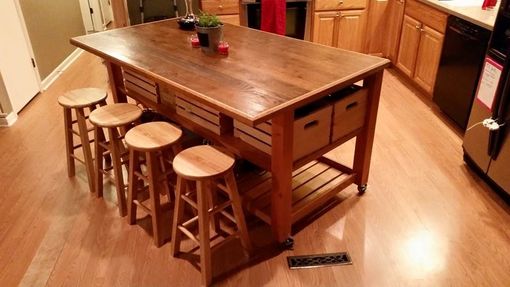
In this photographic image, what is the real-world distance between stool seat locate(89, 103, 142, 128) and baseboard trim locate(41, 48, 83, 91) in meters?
2.36

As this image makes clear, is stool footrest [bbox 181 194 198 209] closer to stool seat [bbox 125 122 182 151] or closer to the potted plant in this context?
stool seat [bbox 125 122 182 151]

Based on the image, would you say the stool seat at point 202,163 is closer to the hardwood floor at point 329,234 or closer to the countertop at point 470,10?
the hardwood floor at point 329,234

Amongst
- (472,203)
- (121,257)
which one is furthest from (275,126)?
(472,203)

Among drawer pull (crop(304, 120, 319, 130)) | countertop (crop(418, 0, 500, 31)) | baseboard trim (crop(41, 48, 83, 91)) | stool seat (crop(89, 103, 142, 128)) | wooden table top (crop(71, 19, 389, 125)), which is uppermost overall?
countertop (crop(418, 0, 500, 31))

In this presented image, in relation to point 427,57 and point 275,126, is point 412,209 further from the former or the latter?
point 427,57

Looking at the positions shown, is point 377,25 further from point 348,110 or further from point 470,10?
point 348,110

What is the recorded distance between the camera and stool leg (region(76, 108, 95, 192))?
2348 millimetres

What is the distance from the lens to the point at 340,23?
14.4 ft

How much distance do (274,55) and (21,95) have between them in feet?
8.93

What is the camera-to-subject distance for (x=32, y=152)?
295cm

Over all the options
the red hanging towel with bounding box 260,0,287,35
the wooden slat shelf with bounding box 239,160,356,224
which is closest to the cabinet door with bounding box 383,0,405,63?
the red hanging towel with bounding box 260,0,287,35

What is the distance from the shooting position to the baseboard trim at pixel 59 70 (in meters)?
4.16

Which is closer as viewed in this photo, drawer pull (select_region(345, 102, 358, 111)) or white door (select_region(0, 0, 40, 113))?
drawer pull (select_region(345, 102, 358, 111))

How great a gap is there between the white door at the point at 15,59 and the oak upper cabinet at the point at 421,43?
12.2 feet
